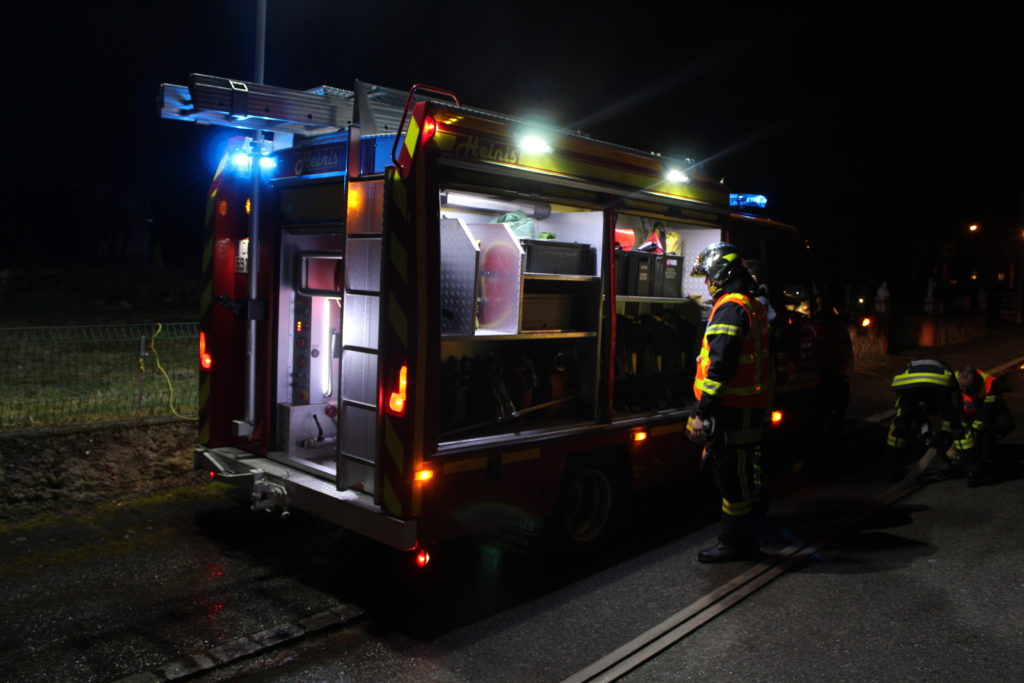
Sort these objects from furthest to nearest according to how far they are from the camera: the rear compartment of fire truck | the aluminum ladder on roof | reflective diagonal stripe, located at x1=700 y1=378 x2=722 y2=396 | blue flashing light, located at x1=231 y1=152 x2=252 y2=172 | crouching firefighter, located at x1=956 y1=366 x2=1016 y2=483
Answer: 1. crouching firefighter, located at x1=956 y1=366 x2=1016 y2=483
2. blue flashing light, located at x1=231 y1=152 x2=252 y2=172
3. reflective diagonal stripe, located at x1=700 y1=378 x2=722 y2=396
4. the rear compartment of fire truck
5. the aluminum ladder on roof

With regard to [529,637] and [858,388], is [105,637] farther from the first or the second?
[858,388]

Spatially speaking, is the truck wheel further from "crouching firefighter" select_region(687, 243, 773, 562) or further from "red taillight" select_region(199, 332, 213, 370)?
"red taillight" select_region(199, 332, 213, 370)

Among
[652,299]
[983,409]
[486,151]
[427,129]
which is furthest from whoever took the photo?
[983,409]

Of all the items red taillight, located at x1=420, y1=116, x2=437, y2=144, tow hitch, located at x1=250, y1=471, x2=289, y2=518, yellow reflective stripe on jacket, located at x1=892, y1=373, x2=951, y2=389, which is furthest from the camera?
yellow reflective stripe on jacket, located at x1=892, y1=373, x2=951, y2=389

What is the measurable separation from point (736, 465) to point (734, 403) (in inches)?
15.9

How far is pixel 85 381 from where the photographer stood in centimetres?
793

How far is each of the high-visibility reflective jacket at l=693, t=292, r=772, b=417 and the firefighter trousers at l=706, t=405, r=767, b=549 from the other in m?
0.11

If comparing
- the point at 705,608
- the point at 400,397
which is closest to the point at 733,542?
the point at 705,608

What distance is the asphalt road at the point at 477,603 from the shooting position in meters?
3.89

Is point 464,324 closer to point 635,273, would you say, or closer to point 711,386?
point 711,386

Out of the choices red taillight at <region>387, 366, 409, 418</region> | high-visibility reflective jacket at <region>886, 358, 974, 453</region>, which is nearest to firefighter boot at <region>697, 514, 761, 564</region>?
red taillight at <region>387, 366, 409, 418</region>

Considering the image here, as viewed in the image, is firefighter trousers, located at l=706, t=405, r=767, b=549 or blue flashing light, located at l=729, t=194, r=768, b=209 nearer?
firefighter trousers, located at l=706, t=405, r=767, b=549

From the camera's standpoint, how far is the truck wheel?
531cm

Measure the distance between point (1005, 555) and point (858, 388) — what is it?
9.17 m
